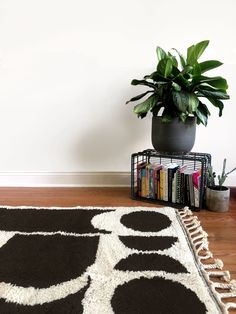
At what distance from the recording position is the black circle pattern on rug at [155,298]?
2.57 feet

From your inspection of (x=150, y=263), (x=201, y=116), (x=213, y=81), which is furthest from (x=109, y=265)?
(x=213, y=81)

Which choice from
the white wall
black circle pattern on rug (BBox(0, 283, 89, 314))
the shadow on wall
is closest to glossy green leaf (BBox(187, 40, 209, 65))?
the white wall

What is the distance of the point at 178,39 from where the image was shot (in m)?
1.95

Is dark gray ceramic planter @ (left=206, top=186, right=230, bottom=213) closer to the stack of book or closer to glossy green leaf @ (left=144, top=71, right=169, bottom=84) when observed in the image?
the stack of book

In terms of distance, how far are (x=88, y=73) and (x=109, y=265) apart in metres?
1.47

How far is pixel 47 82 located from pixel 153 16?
0.93 metres

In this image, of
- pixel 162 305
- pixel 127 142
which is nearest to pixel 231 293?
pixel 162 305

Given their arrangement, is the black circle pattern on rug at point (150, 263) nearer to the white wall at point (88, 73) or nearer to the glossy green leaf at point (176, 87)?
the glossy green leaf at point (176, 87)

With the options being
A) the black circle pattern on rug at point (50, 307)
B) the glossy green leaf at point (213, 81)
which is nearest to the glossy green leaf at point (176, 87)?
the glossy green leaf at point (213, 81)

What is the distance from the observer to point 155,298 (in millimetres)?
832

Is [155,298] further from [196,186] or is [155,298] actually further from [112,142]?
[112,142]

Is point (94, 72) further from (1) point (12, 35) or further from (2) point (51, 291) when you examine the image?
(2) point (51, 291)

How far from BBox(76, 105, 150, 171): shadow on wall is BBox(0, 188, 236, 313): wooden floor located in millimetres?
208

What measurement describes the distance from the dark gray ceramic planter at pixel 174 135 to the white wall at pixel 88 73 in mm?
404
